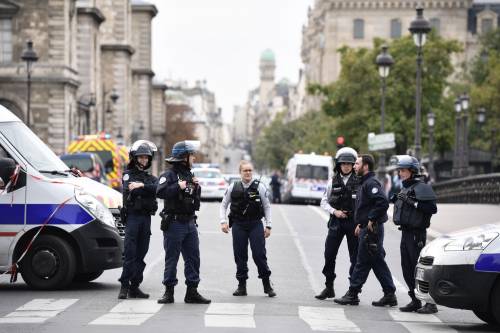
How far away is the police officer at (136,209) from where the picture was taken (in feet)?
48.5

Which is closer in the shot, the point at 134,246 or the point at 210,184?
the point at 134,246

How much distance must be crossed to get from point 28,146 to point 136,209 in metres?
2.15

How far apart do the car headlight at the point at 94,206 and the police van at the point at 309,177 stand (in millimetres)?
38198

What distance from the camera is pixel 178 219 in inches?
575

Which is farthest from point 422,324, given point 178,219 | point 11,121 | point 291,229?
point 291,229

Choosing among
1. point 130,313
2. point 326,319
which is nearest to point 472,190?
point 326,319

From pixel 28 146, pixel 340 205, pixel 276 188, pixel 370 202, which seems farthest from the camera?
pixel 276 188

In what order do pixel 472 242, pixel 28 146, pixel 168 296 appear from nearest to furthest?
pixel 472 242 → pixel 168 296 → pixel 28 146

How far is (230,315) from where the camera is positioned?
13359 millimetres

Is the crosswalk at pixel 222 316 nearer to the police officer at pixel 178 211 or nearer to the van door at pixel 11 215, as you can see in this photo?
the police officer at pixel 178 211

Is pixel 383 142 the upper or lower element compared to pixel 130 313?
upper

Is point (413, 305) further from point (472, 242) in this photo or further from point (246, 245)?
point (246, 245)

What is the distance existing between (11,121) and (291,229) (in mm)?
16611

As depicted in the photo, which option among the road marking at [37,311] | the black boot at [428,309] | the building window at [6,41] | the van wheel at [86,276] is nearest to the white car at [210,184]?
the building window at [6,41]
